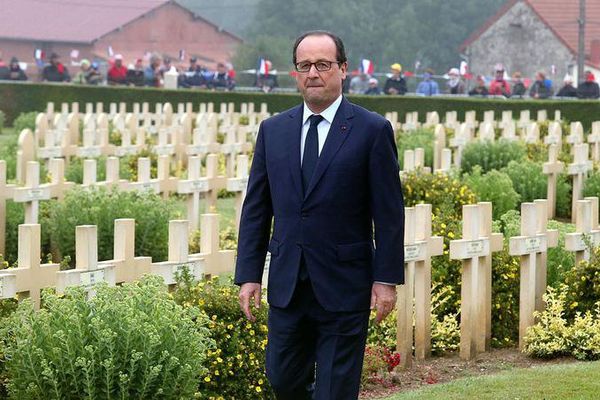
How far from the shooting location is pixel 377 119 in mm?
5715

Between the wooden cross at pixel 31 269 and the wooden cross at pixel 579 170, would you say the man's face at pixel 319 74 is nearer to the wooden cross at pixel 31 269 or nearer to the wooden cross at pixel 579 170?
the wooden cross at pixel 31 269

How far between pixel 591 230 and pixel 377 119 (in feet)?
14.1

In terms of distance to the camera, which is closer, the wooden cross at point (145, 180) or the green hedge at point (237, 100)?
the wooden cross at point (145, 180)

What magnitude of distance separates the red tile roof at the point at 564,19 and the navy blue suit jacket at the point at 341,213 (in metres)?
59.2

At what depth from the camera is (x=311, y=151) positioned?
18.7 feet

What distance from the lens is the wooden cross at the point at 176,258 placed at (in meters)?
7.76

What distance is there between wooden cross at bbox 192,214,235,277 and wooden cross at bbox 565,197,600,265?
2.36 m

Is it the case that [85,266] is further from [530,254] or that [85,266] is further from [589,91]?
[589,91]

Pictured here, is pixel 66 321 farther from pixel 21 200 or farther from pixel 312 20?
pixel 312 20

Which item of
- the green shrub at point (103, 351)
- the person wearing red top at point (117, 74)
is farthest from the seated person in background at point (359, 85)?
the green shrub at point (103, 351)

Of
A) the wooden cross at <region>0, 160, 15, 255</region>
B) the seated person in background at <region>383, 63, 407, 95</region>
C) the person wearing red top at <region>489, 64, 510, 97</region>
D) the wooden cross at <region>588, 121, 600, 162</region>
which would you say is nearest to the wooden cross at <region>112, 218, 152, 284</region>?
the wooden cross at <region>0, 160, 15, 255</region>

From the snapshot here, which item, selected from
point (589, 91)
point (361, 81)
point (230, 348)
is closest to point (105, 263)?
point (230, 348)

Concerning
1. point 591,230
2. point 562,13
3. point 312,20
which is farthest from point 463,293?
point 312,20

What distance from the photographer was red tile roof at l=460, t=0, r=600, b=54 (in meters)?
64.9
